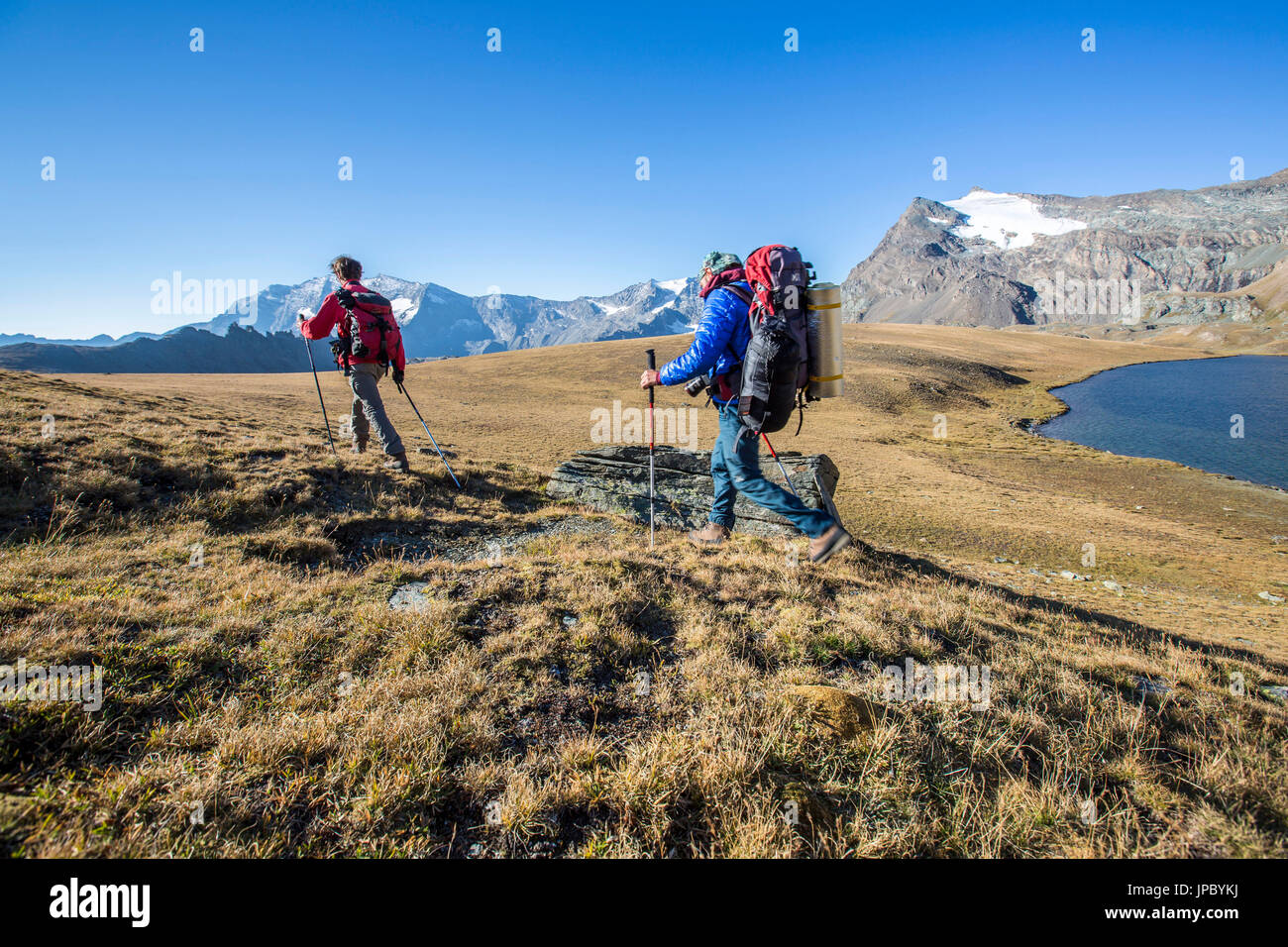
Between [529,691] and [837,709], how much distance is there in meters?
2.20

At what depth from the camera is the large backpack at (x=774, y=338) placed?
6020 millimetres

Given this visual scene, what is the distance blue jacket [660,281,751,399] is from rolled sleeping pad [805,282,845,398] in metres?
0.80

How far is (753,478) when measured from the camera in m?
6.68

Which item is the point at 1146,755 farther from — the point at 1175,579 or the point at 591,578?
the point at 1175,579

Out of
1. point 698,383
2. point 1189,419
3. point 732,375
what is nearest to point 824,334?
point 732,375

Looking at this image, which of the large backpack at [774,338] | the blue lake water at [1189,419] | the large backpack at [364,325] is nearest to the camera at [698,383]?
the large backpack at [774,338]

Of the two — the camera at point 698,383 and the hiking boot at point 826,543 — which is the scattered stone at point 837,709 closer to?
the hiking boot at point 826,543

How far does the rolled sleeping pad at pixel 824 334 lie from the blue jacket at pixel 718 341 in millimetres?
803

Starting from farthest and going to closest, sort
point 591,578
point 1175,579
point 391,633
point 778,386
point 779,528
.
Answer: point 1175,579
point 779,528
point 778,386
point 591,578
point 391,633

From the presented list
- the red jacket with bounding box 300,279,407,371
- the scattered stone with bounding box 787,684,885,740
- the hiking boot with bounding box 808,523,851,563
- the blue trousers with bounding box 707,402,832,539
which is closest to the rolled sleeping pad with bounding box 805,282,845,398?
the blue trousers with bounding box 707,402,832,539

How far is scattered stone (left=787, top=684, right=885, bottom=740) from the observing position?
3488 millimetres

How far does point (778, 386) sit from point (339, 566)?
5782mm

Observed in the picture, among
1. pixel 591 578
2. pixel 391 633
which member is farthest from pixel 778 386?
pixel 391 633
